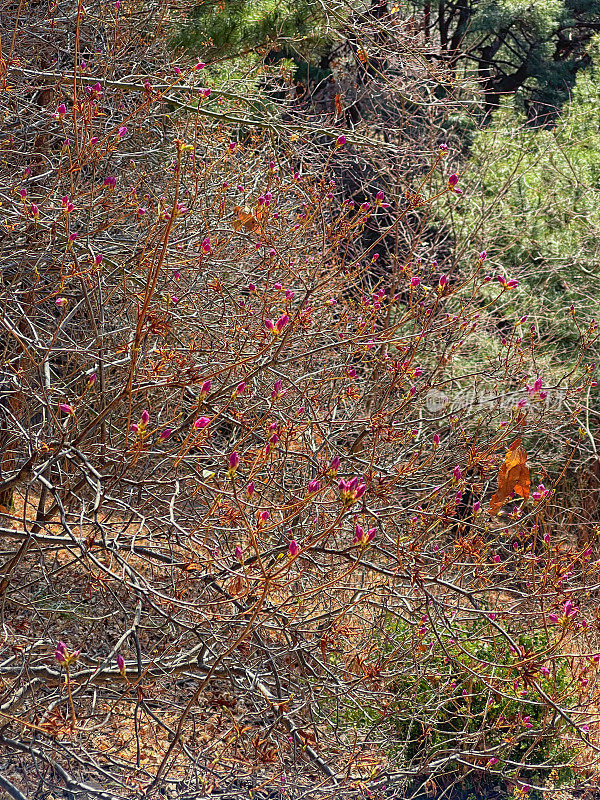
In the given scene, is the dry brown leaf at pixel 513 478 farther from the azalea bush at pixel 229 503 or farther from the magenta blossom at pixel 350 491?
the magenta blossom at pixel 350 491

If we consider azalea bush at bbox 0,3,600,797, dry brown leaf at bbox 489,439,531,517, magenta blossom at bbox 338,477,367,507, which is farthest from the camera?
azalea bush at bbox 0,3,600,797

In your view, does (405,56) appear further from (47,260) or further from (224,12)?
(47,260)

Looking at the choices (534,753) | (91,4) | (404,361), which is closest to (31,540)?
(404,361)

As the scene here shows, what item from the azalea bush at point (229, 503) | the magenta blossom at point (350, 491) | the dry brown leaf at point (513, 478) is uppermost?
the magenta blossom at point (350, 491)

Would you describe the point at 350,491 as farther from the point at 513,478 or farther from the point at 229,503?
the point at 229,503

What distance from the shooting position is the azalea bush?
2764mm

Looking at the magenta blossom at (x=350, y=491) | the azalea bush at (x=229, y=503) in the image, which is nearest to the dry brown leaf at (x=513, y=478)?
the azalea bush at (x=229, y=503)

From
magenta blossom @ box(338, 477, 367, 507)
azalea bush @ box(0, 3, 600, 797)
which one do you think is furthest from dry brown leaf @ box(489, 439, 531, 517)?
magenta blossom @ box(338, 477, 367, 507)

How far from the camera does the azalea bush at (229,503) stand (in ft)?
9.07

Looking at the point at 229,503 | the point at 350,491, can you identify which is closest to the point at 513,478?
the point at 350,491

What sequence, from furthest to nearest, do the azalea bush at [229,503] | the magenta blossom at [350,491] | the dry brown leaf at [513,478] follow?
the azalea bush at [229,503]
the dry brown leaf at [513,478]
the magenta blossom at [350,491]

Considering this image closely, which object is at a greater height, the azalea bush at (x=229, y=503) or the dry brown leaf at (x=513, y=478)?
the dry brown leaf at (x=513, y=478)

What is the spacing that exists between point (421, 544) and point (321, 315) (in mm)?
2043

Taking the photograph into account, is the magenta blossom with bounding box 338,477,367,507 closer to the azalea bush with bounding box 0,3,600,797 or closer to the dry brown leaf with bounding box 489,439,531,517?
the azalea bush with bounding box 0,3,600,797
